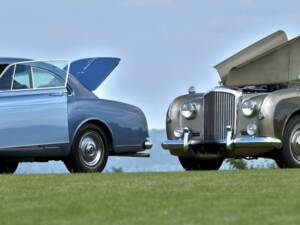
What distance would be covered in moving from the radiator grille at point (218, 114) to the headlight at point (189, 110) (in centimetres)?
22

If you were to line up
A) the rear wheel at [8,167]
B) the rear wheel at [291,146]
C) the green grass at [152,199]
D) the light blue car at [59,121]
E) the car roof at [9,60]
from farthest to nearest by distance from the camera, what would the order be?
the rear wheel at [8,167] → the rear wheel at [291,146] → the car roof at [9,60] → the light blue car at [59,121] → the green grass at [152,199]

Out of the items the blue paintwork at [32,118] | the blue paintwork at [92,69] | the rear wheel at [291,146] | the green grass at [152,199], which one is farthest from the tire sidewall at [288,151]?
the blue paintwork at [92,69]

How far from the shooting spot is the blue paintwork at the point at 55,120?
42.7 ft

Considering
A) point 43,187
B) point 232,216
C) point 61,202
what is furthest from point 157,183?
point 232,216

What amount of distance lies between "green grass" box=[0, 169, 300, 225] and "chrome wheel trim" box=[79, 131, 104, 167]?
5.86 feet

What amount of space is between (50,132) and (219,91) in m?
2.70

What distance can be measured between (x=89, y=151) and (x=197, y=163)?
2392mm

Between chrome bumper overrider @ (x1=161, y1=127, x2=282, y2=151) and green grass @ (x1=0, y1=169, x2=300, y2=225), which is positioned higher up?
green grass @ (x1=0, y1=169, x2=300, y2=225)

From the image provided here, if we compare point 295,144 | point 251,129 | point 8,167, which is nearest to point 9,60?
point 8,167

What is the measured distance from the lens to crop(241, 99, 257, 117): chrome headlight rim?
13.9 metres

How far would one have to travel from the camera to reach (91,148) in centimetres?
1382

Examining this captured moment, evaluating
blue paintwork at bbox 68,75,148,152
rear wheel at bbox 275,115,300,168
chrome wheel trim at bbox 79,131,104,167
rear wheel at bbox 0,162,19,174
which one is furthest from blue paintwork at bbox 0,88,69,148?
rear wheel at bbox 275,115,300,168

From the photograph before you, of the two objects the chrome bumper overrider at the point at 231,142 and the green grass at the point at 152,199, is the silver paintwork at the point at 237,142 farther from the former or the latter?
the green grass at the point at 152,199

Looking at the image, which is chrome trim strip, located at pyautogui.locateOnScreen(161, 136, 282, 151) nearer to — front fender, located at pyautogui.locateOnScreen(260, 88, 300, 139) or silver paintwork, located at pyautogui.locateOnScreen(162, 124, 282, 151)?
silver paintwork, located at pyautogui.locateOnScreen(162, 124, 282, 151)
